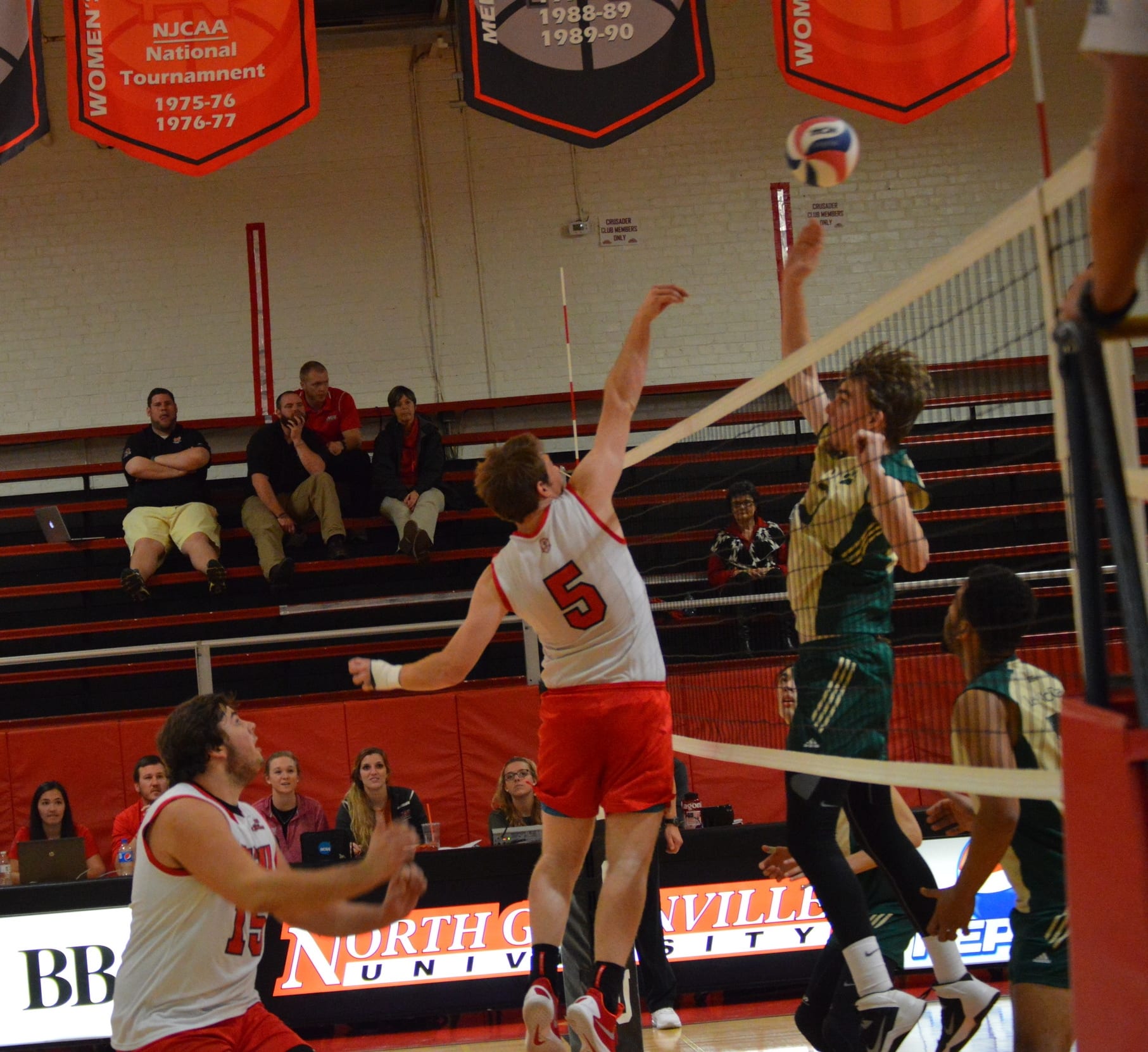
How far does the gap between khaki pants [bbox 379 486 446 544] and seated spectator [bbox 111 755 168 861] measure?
330cm

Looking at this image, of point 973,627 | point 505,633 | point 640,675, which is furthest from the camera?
point 505,633

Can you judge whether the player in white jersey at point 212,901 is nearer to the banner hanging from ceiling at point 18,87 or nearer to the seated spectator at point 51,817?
the seated spectator at point 51,817

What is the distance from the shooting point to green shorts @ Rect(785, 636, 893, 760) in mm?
4113

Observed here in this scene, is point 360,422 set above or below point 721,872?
above

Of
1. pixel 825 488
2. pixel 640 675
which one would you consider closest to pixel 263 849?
pixel 640 675

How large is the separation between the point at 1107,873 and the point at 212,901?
2868mm

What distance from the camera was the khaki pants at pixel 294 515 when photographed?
10.9 metres

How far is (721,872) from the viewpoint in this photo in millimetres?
7309

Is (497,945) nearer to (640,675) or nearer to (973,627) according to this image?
(640,675)

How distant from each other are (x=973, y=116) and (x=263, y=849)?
1260 centimetres

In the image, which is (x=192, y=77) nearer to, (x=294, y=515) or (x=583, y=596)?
(x=294, y=515)

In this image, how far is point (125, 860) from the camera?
813cm

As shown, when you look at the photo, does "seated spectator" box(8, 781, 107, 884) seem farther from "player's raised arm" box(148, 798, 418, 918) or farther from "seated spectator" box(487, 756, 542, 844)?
"player's raised arm" box(148, 798, 418, 918)

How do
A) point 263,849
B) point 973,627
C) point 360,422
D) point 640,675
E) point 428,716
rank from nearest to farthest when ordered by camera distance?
point 973,627, point 263,849, point 640,675, point 428,716, point 360,422
